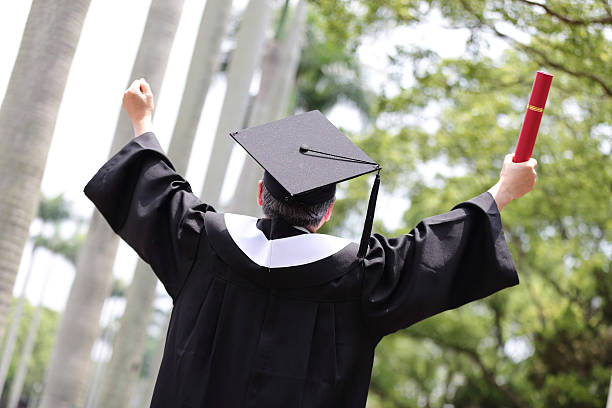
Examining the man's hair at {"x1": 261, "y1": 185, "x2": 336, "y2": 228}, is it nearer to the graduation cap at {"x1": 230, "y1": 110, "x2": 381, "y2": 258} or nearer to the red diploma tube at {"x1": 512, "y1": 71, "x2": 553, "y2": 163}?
the graduation cap at {"x1": 230, "y1": 110, "x2": 381, "y2": 258}

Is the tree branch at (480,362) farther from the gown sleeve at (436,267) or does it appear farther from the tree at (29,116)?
the gown sleeve at (436,267)

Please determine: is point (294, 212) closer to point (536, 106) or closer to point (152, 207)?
point (152, 207)

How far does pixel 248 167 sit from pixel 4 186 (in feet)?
24.8

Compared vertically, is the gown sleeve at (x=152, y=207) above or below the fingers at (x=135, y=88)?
below

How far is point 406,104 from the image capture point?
37.0 ft

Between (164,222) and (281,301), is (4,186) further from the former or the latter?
(281,301)

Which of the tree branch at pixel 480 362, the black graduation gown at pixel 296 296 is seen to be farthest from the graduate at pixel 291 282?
the tree branch at pixel 480 362

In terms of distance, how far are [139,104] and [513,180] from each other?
1550mm

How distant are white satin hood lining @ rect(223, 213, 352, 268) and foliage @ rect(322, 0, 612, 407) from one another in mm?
5509

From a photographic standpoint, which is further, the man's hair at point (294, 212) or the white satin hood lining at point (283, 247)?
the man's hair at point (294, 212)

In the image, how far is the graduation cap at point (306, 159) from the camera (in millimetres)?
2773

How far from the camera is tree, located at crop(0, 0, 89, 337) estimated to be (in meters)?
3.81

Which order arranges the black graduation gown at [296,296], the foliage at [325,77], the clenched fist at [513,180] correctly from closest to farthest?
the black graduation gown at [296,296], the clenched fist at [513,180], the foliage at [325,77]

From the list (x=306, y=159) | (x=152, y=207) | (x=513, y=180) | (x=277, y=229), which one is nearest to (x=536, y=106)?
(x=513, y=180)
